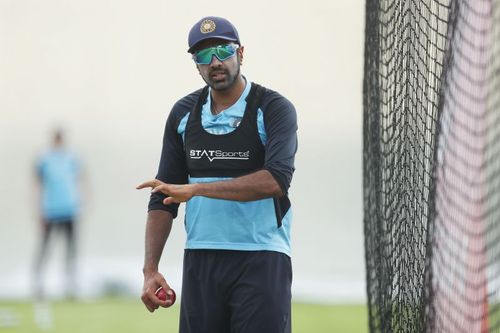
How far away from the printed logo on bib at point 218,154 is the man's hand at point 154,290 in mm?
514

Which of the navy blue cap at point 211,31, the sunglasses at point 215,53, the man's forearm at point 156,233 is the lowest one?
the man's forearm at point 156,233

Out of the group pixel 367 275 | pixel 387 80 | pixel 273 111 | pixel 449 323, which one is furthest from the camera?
pixel 367 275

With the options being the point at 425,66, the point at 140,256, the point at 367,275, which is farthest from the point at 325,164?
the point at 425,66

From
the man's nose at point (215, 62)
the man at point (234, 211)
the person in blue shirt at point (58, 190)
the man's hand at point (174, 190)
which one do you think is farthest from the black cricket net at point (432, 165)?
the person in blue shirt at point (58, 190)

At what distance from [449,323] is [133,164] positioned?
1159cm

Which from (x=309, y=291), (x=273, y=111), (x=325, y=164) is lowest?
(x=309, y=291)

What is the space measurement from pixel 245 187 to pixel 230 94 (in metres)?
0.45

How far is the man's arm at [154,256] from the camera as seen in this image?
5277mm

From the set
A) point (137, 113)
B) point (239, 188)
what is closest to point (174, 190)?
point (239, 188)

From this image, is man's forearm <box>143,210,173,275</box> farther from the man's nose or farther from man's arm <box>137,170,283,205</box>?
the man's nose

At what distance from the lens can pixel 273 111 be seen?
5.09m

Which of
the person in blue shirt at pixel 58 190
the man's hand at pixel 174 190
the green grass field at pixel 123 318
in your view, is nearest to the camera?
the man's hand at pixel 174 190

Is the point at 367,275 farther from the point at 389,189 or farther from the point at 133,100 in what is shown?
the point at 133,100

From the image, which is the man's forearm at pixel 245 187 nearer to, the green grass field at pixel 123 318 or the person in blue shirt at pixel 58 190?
the green grass field at pixel 123 318
